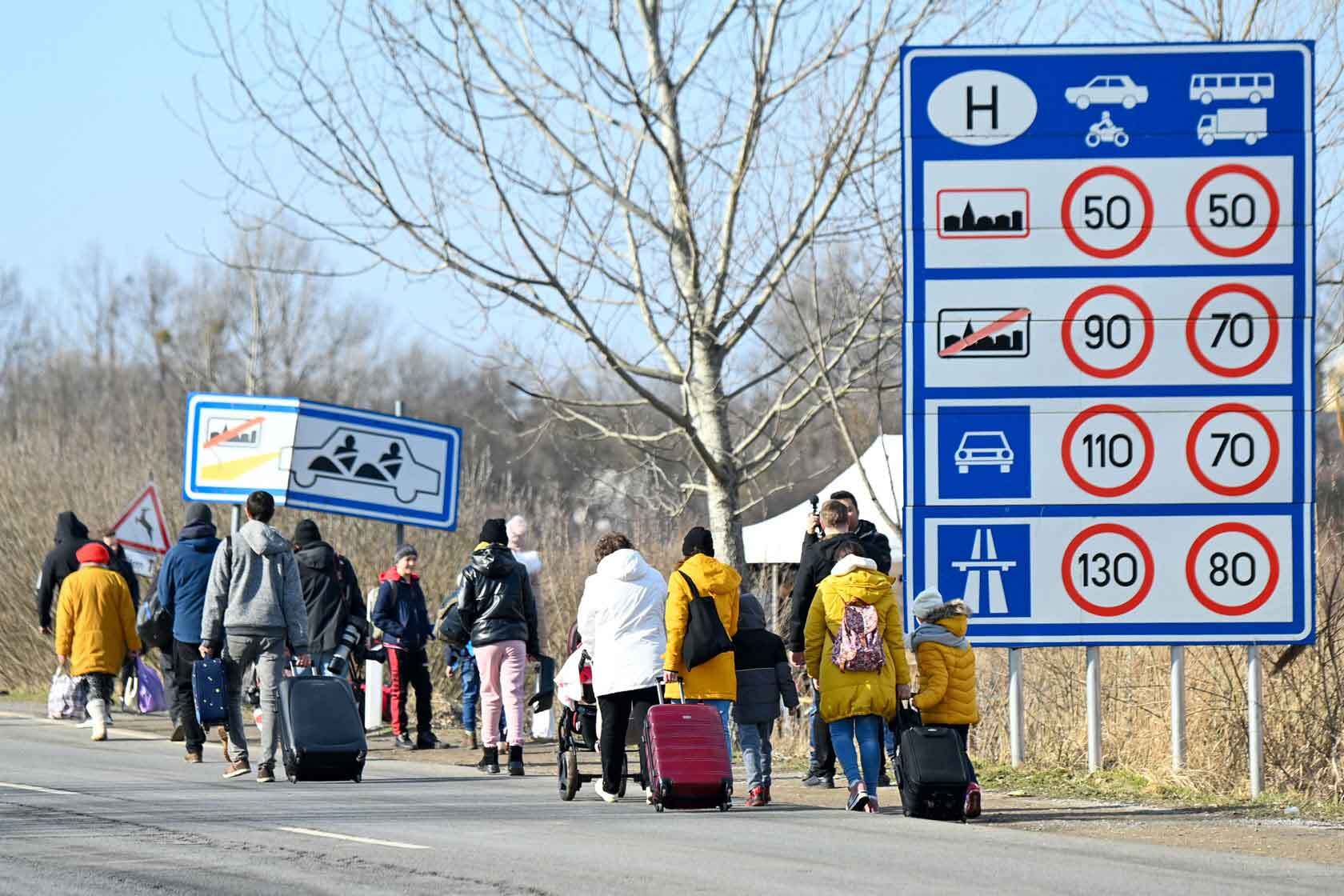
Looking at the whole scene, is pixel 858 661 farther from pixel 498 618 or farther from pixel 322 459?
pixel 322 459

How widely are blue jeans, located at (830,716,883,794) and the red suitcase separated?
0.73 m

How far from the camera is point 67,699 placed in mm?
19688

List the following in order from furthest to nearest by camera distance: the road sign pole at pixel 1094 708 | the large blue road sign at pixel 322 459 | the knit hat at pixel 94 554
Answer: the large blue road sign at pixel 322 459 → the knit hat at pixel 94 554 → the road sign pole at pixel 1094 708

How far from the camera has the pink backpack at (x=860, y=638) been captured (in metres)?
12.0

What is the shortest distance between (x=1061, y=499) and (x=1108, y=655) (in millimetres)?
2121

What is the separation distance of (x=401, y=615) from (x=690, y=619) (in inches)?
201

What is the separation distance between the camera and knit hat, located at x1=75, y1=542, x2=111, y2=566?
17703 millimetres

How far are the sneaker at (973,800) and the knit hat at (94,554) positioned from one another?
29.6 feet

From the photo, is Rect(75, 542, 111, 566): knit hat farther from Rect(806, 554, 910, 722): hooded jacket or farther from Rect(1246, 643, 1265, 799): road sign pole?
Rect(1246, 643, 1265, 799): road sign pole

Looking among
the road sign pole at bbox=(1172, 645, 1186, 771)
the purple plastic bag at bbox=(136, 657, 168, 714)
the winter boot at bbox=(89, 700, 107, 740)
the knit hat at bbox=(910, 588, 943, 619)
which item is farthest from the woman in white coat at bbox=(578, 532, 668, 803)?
the purple plastic bag at bbox=(136, 657, 168, 714)

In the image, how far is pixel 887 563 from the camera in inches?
538

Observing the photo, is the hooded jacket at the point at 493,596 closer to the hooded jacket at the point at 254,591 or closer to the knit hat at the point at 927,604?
the hooded jacket at the point at 254,591

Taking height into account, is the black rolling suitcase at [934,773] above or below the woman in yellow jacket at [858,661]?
below

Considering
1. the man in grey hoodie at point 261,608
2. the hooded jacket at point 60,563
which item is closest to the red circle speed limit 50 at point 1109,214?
the man in grey hoodie at point 261,608
